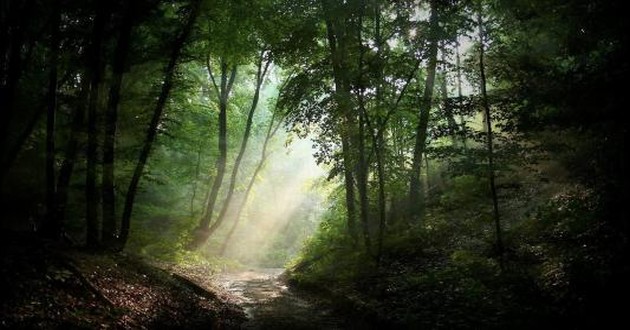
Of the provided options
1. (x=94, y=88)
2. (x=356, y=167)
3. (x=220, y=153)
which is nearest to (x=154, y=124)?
(x=94, y=88)

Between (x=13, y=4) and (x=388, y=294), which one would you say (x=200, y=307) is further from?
(x=13, y=4)

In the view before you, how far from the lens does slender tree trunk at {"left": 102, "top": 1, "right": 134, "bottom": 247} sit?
12.7 m

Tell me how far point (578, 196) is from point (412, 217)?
7.79m

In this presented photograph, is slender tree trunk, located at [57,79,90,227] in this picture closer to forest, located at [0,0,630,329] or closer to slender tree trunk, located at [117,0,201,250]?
forest, located at [0,0,630,329]

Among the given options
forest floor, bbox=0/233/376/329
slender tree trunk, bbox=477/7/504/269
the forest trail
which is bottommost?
the forest trail

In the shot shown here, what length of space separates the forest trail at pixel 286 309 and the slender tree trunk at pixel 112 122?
4.73m

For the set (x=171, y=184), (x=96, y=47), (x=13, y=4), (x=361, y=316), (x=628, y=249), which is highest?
(x=13, y=4)

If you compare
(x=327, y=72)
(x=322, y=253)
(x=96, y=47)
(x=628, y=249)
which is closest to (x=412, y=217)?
(x=322, y=253)

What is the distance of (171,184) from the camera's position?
28469 millimetres

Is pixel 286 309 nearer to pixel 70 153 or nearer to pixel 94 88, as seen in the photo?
pixel 70 153

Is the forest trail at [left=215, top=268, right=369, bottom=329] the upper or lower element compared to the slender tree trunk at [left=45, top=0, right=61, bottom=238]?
lower

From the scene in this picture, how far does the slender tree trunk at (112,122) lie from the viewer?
12695 millimetres

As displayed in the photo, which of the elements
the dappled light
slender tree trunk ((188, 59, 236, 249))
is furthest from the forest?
the dappled light

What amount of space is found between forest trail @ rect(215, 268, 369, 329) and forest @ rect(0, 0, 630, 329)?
0.11 m
